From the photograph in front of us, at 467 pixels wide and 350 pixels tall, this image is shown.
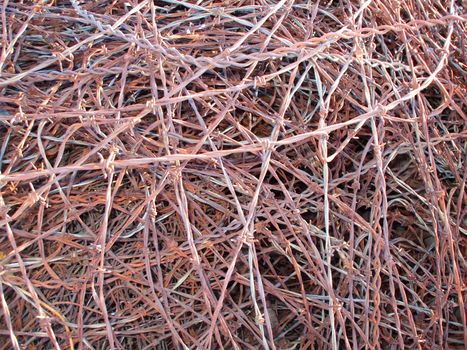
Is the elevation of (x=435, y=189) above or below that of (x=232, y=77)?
below

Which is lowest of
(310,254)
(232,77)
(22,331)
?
(22,331)

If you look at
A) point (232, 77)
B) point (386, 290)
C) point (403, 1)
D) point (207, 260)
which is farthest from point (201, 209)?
point (403, 1)

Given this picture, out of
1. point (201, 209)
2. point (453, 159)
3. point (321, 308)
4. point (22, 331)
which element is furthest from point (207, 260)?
point (453, 159)

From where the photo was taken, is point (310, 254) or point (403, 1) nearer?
point (310, 254)

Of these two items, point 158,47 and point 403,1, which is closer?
point 158,47

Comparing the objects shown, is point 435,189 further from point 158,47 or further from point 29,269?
point 29,269

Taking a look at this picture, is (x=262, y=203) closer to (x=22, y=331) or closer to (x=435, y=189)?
(x=435, y=189)
